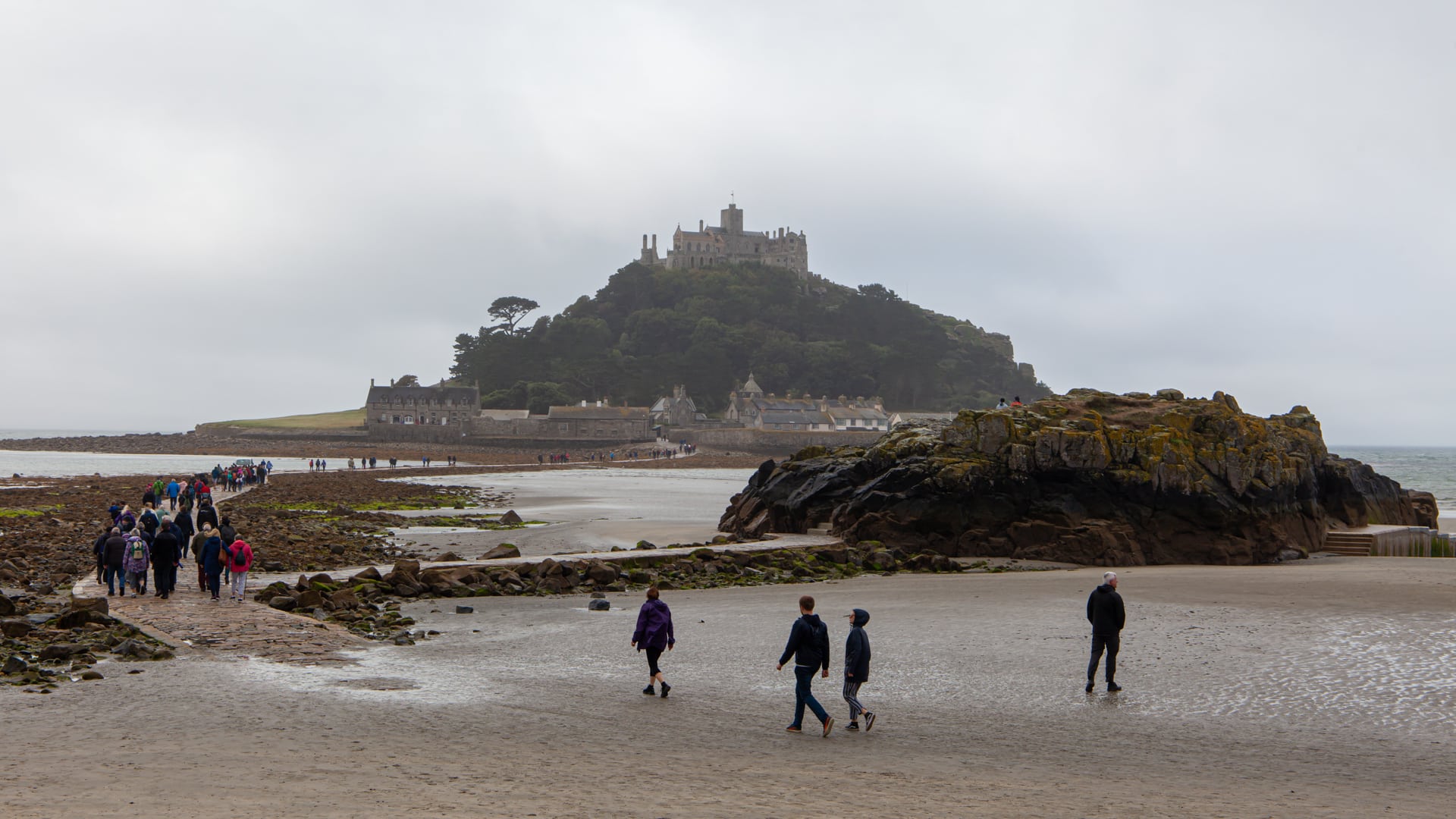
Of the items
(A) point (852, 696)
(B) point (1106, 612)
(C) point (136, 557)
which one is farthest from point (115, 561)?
(B) point (1106, 612)

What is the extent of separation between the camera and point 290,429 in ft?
397

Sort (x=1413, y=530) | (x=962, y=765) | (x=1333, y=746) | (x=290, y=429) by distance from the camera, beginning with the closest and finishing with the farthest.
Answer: (x=962, y=765), (x=1333, y=746), (x=1413, y=530), (x=290, y=429)

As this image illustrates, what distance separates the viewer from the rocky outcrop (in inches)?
1067

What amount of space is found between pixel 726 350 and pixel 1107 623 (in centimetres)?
12633

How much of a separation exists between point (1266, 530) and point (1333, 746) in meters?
19.6

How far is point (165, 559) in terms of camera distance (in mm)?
16922

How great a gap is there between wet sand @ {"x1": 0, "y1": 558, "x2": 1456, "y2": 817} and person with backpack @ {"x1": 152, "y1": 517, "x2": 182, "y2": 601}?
4.27 m

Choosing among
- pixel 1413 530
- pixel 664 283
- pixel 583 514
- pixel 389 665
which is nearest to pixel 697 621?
pixel 389 665

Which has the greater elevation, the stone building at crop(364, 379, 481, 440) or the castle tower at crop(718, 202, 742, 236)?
the castle tower at crop(718, 202, 742, 236)

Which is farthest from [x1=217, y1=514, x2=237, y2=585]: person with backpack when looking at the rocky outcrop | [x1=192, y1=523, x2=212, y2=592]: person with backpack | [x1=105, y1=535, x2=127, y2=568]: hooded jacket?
the rocky outcrop

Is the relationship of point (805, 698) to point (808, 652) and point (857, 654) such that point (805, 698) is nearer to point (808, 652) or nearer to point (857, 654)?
point (808, 652)

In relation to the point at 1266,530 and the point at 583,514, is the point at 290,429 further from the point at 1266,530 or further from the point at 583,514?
the point at 1266,530

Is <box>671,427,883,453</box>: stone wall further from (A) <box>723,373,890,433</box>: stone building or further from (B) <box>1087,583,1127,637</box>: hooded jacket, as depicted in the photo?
(B) <box>1087,583,1127,637</box>: hooded jacket

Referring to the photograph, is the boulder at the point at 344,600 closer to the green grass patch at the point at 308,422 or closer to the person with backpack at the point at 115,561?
the person with backpack at the point at 115,561
